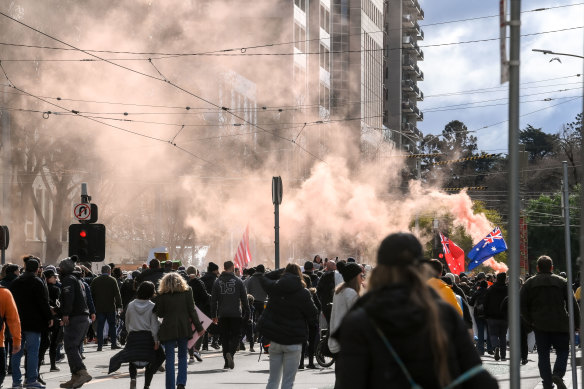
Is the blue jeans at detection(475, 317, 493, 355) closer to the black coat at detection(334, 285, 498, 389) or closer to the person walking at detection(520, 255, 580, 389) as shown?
the person walking at detection(520, 255, 580, 389)

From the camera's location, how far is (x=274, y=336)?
1148 cm

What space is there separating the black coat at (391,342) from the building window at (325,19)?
83.8m

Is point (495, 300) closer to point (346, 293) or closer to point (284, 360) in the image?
point (284, 360)

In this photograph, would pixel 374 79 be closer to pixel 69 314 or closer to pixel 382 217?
pixel 382 217

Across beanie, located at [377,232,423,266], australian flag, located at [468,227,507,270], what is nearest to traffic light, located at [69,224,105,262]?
australian flag, located at [468,227,507,270]

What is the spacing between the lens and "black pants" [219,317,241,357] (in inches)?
720

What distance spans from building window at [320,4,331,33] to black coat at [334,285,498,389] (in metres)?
83.8

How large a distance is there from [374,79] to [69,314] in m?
89.0

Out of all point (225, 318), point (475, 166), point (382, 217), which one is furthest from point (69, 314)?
point (475, 166)

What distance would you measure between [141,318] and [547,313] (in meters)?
4.40

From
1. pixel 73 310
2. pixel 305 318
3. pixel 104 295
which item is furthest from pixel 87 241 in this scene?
pixel 305 318

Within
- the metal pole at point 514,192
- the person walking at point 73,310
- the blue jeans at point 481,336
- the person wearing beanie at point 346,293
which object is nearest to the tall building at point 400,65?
the blue jeans at point 481,336

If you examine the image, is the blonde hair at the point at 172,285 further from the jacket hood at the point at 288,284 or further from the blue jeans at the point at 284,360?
the blue jeans at the point at 284,360

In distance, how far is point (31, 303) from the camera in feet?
46.0
